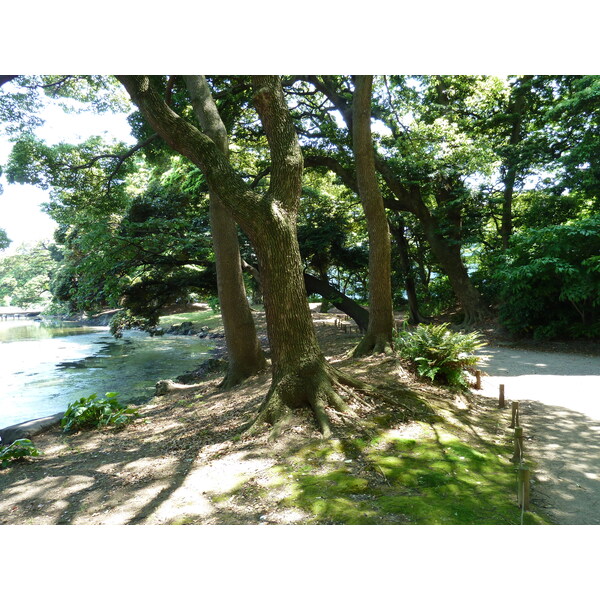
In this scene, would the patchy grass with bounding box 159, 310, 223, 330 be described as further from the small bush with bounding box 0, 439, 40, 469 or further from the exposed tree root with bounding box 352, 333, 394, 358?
the small bush with bounding box 0, 439, 40, 469

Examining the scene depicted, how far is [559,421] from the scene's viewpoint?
491 centimetres

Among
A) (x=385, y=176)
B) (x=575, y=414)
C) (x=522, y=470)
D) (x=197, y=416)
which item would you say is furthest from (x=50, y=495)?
(x=385, y=176)

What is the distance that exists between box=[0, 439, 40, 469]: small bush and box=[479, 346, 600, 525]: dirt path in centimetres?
524

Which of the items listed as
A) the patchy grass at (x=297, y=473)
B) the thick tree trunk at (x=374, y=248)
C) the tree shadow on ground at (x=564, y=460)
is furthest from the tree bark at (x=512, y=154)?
the patchy grass at (x=297, y=473)

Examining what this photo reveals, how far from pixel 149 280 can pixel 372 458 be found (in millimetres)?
9495

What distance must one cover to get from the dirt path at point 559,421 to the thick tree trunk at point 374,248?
6.47ft

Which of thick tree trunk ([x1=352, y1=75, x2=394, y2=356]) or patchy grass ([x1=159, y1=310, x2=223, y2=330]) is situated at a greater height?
thick tree trunk ([x1=352, y1=75, x2=394, y2=356])

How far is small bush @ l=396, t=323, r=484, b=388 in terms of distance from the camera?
233 inches

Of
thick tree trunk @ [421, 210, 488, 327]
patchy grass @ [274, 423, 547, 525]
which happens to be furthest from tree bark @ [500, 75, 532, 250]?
patchy grass @ [274, 423, 547, 525]

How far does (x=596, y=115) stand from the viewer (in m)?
9.35

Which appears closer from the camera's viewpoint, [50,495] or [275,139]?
[50,495]

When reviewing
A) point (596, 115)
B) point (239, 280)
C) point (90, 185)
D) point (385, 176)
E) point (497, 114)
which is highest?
point (497, 114)

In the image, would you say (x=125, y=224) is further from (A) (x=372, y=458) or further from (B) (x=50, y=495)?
(A) (x=372, y=458)

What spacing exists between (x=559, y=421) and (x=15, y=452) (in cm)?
633
